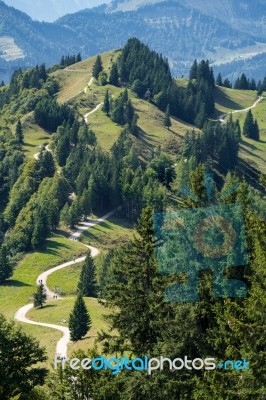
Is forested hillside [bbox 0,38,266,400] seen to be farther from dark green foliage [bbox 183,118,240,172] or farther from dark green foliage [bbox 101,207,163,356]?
dark green foliage [bbox 183,118,240,172]

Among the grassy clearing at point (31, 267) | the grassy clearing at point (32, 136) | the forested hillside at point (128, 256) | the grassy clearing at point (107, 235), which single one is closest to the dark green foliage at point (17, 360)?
the forested hillside at point (128, 256)

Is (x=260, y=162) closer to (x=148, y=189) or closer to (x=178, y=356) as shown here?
(x=148, y=189)

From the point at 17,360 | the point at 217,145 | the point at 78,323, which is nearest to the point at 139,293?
the point at 17,360

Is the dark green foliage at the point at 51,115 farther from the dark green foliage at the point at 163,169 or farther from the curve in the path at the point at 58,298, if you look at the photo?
the curve in the path at the point at 58,298

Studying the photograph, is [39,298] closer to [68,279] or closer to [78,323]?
[68,279]

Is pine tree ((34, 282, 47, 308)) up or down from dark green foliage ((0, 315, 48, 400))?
down

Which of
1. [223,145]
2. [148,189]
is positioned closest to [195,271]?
[148,189]

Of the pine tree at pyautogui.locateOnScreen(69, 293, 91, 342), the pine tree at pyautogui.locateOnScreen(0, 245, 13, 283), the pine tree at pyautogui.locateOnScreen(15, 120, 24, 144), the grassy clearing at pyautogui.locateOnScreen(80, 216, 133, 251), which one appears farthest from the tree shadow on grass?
the pine tree at pyautogui.locateOnScreen(15, 120, 24, 144)
